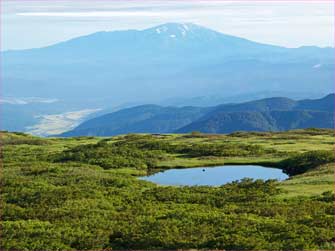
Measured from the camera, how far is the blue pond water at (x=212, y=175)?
3925 cm

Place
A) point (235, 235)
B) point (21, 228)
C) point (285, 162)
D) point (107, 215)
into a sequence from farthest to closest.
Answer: point (285, 162) → point (107, 215) → point (21, 228) → point (235, 235)

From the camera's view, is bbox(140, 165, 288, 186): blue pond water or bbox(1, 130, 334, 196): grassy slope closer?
bbox(1, 130, 334, 196): grassy slope

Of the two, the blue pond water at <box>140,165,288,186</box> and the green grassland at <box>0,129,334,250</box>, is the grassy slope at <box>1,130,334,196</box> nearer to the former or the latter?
the green grassland at <box>0,129,334,250</box>

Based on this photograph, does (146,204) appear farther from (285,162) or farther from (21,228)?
(285,162)

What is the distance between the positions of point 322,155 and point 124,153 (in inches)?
660

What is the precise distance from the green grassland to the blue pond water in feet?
4.44

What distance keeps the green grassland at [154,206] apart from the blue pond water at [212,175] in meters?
1.35

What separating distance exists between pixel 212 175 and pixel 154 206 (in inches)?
562

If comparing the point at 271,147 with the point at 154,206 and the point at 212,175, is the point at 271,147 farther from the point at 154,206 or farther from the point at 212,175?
the point at 154,206

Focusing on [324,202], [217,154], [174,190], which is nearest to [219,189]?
[174,190]

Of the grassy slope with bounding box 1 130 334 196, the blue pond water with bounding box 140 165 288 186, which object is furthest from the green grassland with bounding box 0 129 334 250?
the blue pond water with bounding box 140 165 288 186

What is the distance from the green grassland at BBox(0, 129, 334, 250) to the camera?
21656 mm

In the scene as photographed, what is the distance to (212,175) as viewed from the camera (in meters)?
41.8

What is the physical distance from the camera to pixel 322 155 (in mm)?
42125
